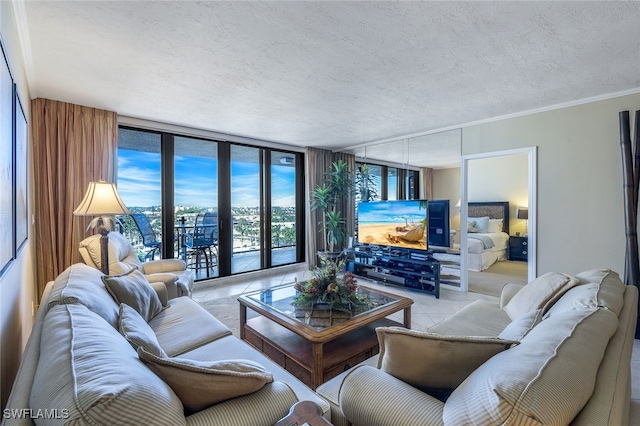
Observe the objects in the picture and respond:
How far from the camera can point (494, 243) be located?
19.0ft

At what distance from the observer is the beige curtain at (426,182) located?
20.6 feet

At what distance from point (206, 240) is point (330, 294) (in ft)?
9.50

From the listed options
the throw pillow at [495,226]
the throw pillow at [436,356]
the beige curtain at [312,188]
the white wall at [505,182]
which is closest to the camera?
the throw pillow at [436,356]

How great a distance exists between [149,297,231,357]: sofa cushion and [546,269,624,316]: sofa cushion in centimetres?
192

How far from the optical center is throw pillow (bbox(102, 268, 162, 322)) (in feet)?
5.84

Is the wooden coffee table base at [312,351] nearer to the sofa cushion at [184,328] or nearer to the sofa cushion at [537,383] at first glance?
the sofa cushion at [184,328]

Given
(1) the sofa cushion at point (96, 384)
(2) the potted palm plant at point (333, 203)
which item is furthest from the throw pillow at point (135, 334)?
(2) the potted palm plant at point (333, 203)

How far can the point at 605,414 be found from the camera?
69 centimetres

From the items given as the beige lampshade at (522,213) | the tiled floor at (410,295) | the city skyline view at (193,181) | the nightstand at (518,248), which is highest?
the city skyline view at (193,181)

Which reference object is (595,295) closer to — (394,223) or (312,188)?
(394,223)

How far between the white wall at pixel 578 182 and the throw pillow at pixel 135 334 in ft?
13.3

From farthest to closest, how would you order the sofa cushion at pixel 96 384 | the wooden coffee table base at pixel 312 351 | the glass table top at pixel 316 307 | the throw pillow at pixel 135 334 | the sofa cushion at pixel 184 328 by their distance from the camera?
the glass table top at pixel 316 307 → the wooden coffee table base at pixel 312 351 → the sofa cushion at pixel 184 328 → the throw pillow at pixel 135 334 → the sofa cushion at pixel 96 384

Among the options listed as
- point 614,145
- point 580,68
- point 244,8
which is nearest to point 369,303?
point 244,8

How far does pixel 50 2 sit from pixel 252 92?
4.94 feet
